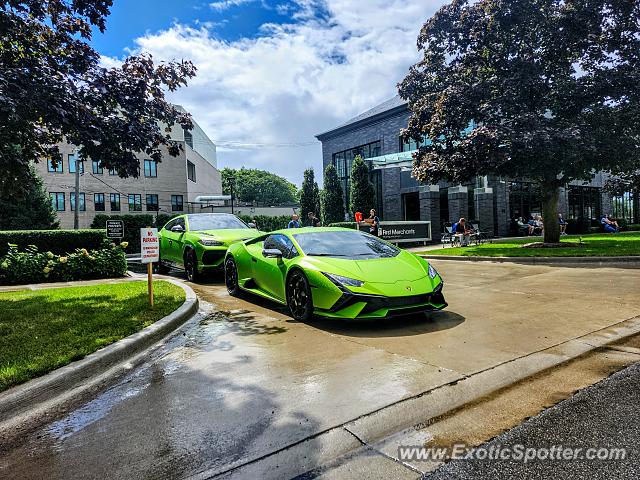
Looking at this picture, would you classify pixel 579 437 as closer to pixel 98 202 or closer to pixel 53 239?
pixel 53 239

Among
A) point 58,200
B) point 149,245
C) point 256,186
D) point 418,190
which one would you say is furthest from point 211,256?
point 256,186

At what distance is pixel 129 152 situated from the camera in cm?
848

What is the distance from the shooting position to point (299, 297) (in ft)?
19.7

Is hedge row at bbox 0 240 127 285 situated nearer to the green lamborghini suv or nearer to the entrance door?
the green lamborghini suv

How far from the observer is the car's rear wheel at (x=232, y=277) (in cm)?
809

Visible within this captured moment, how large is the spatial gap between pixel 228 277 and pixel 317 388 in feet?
16.8

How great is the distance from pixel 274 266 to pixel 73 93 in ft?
14.2

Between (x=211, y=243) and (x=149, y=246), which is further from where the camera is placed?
(x=211, y=243)

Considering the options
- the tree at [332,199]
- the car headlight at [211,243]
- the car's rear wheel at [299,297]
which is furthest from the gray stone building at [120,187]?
the car's rear wheel at [299,297]

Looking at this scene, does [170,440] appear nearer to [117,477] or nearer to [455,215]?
[117,477]

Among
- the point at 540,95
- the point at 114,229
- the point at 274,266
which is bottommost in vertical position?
the point at 274,266

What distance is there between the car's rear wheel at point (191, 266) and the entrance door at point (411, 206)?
2197 centimetres

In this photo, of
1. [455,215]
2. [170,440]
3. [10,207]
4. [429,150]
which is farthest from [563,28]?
[10,207]

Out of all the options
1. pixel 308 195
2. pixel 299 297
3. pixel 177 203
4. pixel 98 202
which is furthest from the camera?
pixel 177 203
